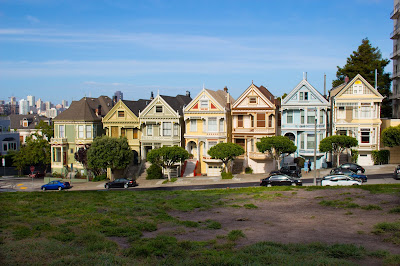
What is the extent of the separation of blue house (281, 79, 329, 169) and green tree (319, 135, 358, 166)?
10.0 feet

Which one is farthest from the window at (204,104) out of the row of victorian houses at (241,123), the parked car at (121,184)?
the parked car at (121,184)

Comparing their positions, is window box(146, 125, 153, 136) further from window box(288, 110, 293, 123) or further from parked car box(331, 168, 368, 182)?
parked car box(331, 168, 368, 182)

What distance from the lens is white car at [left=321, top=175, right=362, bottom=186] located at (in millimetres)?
35562

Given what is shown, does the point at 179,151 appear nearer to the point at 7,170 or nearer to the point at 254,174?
the point at 254,174

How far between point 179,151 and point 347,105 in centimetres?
2252

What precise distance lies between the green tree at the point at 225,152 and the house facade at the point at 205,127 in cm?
399

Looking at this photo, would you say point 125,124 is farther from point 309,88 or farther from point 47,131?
point 309,88

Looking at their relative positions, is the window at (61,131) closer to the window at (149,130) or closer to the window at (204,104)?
the window at (149,130)

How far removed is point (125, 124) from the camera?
58.3 metres

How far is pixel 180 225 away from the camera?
20.5 metres

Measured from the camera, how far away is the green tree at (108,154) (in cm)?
5247

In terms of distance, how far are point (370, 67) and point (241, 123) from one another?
93.2 ft

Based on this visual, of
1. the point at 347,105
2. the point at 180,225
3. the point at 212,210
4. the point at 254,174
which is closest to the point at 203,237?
the point at 180,225

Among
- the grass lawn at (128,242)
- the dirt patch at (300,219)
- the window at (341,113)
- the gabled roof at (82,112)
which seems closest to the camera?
the grass lawn at (128,242)
